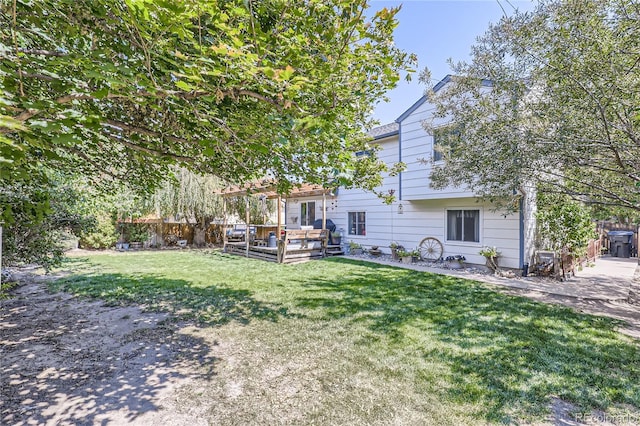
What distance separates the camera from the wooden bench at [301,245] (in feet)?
38.1

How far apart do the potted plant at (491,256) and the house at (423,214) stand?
173 mm

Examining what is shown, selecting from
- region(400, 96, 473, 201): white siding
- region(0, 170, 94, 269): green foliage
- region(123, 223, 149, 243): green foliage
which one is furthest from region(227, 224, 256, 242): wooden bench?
region(0, 170, 94, 269): green foliage

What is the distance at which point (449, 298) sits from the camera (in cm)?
640

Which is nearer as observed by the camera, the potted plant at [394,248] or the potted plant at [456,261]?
the potted plant at [456,261]

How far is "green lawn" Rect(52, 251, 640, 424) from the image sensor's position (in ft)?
9.29

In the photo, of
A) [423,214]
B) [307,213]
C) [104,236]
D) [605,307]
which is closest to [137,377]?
[605,307]

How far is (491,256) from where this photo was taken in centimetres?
915

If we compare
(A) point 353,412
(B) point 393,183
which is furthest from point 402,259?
(A) point 353,412

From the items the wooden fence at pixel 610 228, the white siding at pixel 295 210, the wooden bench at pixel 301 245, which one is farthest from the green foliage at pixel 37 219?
the wooden fence at pixel 610 228

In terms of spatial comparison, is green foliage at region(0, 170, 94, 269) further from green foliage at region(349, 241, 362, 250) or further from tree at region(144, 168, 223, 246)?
green foliage at region(349, 241, 362, 250)

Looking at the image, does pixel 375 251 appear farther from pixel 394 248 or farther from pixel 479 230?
pixel 479 230

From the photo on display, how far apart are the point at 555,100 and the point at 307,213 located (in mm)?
13115

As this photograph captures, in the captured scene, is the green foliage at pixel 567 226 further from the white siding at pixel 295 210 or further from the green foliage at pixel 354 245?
the white siding at pixel 295 210

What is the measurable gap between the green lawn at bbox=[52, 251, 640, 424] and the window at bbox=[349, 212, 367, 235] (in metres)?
6.43
